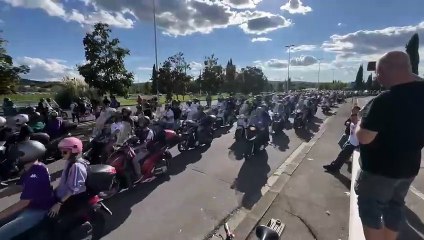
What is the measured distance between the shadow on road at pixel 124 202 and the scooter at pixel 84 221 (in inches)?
20.3

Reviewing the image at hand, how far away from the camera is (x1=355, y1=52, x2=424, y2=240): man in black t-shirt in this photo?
2607 millimetres

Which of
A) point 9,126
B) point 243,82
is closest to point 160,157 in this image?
point 9,126

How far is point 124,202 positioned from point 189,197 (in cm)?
122

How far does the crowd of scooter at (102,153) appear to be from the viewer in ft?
12.6

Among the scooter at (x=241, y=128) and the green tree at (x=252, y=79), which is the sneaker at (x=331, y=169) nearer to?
the scooter at (x=241, y=128)

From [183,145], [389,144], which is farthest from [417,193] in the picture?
[183,145]

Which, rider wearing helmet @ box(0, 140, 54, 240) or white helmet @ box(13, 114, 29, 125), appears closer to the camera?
rider wearing helmet @ box(0, 140, 54, 240)

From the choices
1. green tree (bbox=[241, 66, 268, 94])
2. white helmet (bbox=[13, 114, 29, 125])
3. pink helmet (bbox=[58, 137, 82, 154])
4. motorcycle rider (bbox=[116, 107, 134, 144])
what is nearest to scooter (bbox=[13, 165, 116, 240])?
pink helmet (bbox=[58, 137, 82, 154])

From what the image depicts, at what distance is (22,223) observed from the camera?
349 centimetres

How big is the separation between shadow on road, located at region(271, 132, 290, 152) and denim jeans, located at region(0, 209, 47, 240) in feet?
29.1

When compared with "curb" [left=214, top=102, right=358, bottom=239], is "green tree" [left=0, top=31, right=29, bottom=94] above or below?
above

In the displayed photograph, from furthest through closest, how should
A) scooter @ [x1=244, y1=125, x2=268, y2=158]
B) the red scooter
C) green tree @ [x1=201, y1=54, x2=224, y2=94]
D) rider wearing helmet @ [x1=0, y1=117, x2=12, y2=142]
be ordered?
green tree @ [x1=201, y1=54, x2=224, y2=94] → scooter @ [x1=244, y1=125, x2=268, y2=158] → rider wearing helmet @ [x1=0, y1=117, x2=12, y2=142] → the red scooter

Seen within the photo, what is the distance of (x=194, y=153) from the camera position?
10.4 metres

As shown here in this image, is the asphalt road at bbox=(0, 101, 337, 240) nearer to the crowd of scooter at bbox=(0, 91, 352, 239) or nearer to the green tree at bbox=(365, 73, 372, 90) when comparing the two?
the crowd of scooter at bbox=(0, 91, 352, 239)
